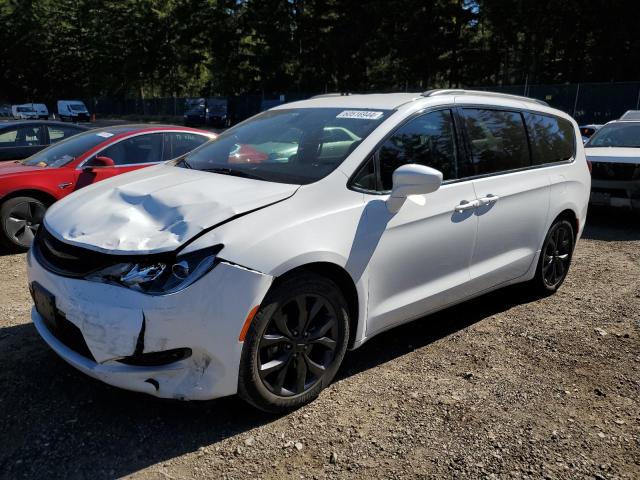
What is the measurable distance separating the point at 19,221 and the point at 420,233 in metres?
4.94

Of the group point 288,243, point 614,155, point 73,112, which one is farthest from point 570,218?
point 73,112

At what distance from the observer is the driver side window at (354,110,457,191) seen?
332 cm

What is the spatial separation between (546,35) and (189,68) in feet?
106

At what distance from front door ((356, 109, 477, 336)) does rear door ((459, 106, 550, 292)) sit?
0.52 ft

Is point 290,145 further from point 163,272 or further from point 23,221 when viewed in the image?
point 23,221

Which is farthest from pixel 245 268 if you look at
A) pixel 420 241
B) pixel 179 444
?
pixel 420 241

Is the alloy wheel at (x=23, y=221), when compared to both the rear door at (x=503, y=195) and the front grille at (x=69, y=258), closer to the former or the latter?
the front grille at (x=69, y=258)

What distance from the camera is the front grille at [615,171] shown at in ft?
25.9

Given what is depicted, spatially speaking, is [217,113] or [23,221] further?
[217,113]

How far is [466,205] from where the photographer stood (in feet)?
12.3

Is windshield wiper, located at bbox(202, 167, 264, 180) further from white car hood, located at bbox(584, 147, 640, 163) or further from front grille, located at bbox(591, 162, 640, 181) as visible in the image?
front grille, located at bbox(591, 162, 640, 181)

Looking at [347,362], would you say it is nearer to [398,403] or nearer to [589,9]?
[398,403]

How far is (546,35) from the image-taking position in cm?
3862

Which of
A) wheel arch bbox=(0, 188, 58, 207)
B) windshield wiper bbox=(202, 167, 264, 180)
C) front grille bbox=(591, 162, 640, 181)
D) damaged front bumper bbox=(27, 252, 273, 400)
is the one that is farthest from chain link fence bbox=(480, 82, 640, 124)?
damaged front bumper bbox=(27, 252, 273, 400)
